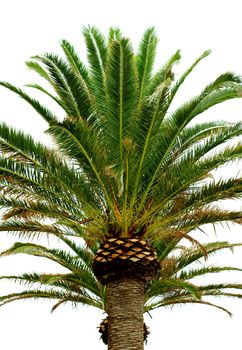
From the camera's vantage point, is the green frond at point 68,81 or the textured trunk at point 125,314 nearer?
the textured trunk at point 125,314

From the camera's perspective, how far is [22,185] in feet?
40.0

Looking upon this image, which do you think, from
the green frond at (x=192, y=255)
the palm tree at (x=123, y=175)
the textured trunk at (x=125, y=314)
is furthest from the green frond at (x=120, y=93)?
the green frond at (x=192, y=255)

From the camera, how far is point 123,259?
11680mm

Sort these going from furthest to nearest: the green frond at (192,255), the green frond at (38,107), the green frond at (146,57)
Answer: the green frond at (192,255), the green frond at (146,57), the green frond at (38,107)

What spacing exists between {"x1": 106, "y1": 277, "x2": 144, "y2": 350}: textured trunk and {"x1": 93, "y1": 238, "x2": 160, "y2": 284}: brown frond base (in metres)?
0.18

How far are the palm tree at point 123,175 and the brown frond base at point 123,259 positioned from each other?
0.07 ft

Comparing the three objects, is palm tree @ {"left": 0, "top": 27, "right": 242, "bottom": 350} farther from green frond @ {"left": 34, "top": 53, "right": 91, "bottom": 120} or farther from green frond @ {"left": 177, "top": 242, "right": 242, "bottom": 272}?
→ green frond @ {"left": 177, "top": 242, "right": 242, "bottom": 272}

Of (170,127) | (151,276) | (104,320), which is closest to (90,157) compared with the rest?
(170,127)

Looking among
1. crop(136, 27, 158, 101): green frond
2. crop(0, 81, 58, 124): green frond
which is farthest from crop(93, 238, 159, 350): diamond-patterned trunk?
crop(136, 27, 158, 101): green frond

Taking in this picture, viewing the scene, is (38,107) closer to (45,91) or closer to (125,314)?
(45,91)

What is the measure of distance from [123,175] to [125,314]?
8.52 ft

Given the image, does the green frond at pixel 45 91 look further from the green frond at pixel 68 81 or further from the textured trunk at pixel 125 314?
the textured trunk at pixel 125 314

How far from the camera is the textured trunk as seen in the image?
11555 millimetres

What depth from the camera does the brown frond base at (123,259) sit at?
11.7m
